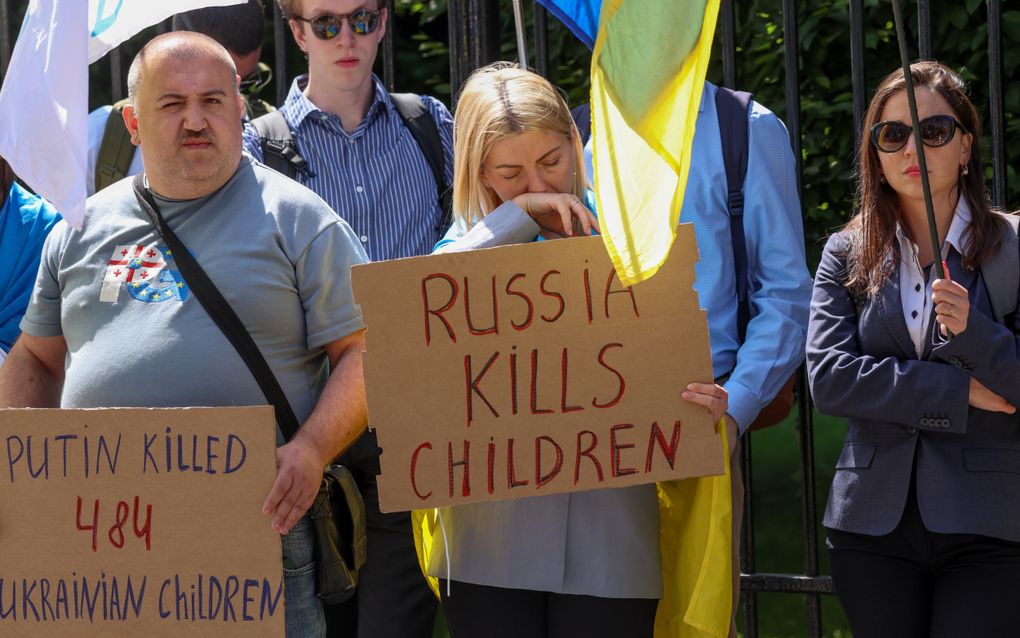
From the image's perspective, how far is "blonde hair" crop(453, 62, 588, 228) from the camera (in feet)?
9.87

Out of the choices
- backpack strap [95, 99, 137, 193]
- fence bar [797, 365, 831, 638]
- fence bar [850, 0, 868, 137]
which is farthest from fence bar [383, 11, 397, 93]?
fence bar [797, 365, 831, 638]

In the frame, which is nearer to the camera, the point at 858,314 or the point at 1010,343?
the point at 1010,343

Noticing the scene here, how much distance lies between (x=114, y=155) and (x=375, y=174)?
865mm

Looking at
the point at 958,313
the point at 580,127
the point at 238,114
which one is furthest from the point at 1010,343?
the point at 238,114

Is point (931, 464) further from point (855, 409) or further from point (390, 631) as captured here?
point (390, 631)

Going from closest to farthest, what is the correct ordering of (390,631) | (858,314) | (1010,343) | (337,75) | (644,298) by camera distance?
(644,298)
(1010,343)
(858,314)
(390,631)
(337,75)

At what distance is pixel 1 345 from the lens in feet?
12.2

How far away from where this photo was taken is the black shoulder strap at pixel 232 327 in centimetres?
305

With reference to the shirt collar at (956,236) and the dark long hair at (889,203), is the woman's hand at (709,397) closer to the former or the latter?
the dark long hair at (889,203)

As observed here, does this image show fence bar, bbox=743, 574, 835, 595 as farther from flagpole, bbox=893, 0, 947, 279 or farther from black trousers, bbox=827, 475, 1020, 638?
flagpole, bbox=893, 0, 947, 279

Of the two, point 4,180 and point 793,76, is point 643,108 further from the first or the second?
point 4,180

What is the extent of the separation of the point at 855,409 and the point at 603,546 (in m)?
0.70

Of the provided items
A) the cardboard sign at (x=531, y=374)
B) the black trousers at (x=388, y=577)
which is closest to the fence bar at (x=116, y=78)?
the black trousers at (x=388, y=577)

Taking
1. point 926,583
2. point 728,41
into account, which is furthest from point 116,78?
point 926,583
